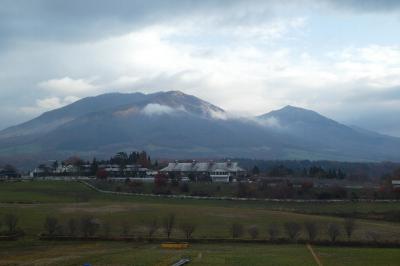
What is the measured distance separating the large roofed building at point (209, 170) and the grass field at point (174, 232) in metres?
41.1

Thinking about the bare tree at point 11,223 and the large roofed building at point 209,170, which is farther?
the large roofed building at point 209,170

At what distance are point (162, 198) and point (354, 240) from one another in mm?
47167

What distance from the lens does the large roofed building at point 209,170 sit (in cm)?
13512

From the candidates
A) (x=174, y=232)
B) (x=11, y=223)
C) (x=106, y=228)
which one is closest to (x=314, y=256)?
(x=174, y=232)

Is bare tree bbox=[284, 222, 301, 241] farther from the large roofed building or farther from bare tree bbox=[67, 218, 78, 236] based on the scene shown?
the large roofed building

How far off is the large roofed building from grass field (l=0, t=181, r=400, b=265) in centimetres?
4108

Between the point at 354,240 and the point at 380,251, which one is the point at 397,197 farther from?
the point at 380,251

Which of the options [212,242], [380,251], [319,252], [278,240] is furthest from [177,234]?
[380,251]

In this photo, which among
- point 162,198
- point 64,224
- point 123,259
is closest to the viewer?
point 123,259

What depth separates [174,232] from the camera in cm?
5316

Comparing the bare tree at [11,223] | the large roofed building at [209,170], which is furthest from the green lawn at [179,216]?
the large roofed building at [209,170]

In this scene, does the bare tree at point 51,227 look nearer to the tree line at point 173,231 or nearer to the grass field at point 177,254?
the tree line at point 173,231

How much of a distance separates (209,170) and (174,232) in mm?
88332

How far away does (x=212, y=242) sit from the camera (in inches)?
1861
